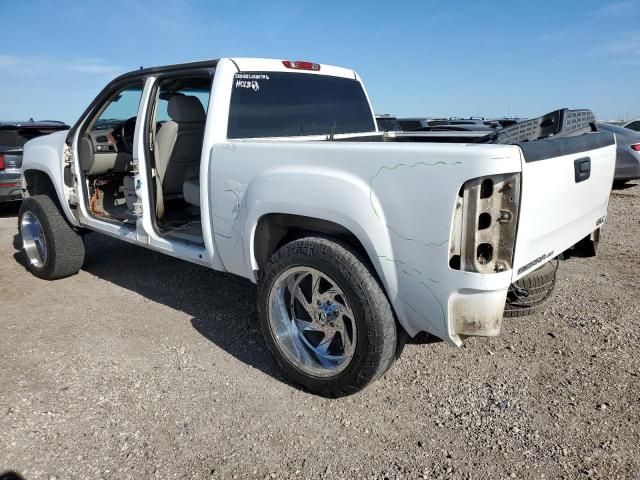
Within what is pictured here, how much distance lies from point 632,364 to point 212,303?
3.18 metres

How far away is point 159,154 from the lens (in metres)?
4.13

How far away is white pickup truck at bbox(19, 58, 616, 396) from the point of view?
2223 mm

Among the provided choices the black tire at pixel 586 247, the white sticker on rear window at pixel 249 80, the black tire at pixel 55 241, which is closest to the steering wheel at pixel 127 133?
the black tire at pixel 55 241

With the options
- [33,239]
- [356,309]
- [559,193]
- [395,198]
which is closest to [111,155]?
[33,239]

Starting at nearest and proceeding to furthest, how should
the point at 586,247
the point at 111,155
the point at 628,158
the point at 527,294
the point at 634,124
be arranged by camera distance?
the point at 527,294 < the point at 586,247 < the point at 111,155 < the point at 628,158 < the point at 634,124

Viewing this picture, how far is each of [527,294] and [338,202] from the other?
1164mm

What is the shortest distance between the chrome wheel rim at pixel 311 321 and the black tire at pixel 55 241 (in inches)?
116

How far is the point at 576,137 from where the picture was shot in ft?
9.00

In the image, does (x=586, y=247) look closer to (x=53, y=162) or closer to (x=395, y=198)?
(x=395, y=198)

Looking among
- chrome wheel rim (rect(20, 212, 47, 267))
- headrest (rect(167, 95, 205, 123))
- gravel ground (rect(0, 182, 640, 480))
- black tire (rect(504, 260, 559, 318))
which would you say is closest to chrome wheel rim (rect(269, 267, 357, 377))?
gravel ground (rect(0, 182, 640, 480))

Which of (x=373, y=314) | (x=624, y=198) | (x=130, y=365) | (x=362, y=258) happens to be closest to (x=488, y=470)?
(x=373, y=314)

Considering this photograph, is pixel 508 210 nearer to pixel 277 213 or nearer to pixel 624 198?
pixel 277 213

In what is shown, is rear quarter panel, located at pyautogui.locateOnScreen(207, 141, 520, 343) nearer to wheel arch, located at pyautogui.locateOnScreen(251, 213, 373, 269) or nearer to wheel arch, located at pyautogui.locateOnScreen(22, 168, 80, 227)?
wheel arch, located at pyautogui.locateOnScreen(251, 213, 373, 269)

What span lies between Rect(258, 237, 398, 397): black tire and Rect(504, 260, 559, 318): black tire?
618 mm
